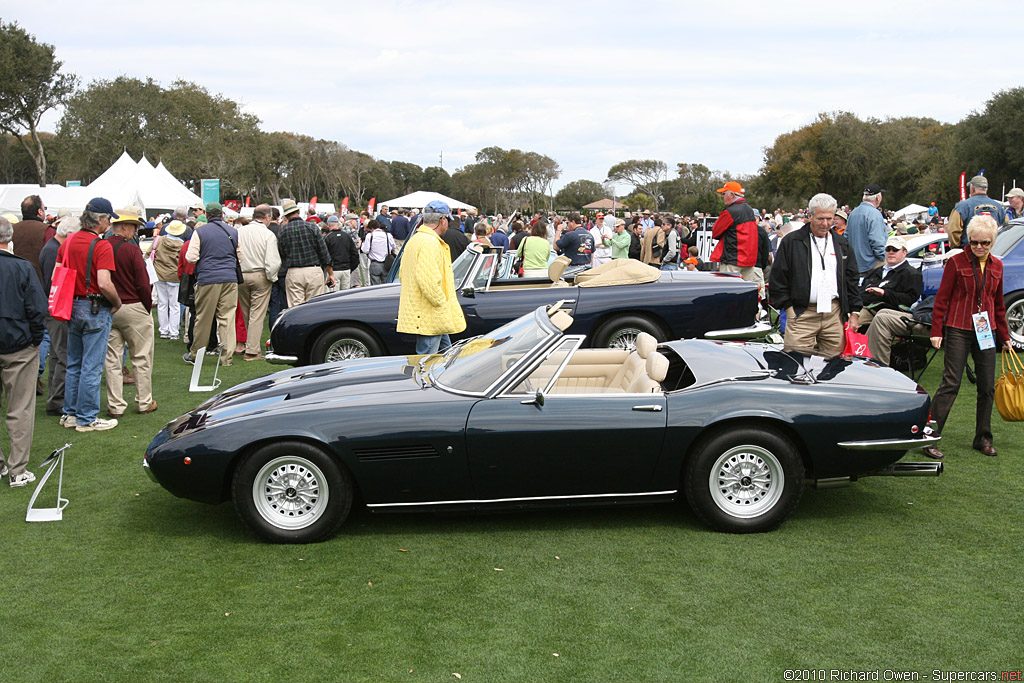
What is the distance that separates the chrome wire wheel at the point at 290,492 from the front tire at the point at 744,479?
7.06 ft

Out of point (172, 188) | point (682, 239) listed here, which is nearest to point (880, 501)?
point (682, 239)

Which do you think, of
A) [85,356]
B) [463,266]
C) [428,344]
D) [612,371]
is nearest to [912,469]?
[612,371]

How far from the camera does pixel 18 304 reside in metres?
6.00

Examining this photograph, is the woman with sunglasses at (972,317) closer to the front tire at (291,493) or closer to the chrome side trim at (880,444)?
the chrome side trim at (880,444)

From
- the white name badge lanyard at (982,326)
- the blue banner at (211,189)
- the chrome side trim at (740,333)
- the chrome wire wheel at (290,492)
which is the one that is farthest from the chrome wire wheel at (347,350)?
the blue banner at (211,189)

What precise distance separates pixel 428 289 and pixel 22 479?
336 cm

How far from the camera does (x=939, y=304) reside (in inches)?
255

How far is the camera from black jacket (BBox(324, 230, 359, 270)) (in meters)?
14.6

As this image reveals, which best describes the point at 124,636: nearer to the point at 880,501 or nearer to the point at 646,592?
the point at 646,592

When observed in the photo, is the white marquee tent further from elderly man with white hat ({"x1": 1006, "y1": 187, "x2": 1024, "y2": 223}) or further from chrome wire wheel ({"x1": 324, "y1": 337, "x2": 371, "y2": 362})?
elderly man with white hat ({"x1": 1006, "y1": 187, "x2": 1024, "y2": 223})

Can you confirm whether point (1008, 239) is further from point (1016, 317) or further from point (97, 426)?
point (97, 426)

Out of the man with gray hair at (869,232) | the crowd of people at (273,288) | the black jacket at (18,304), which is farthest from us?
the man with gray hair at (869,232)

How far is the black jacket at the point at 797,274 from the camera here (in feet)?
21.5

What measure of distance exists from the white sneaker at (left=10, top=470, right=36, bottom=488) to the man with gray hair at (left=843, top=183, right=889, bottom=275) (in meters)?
8.43
